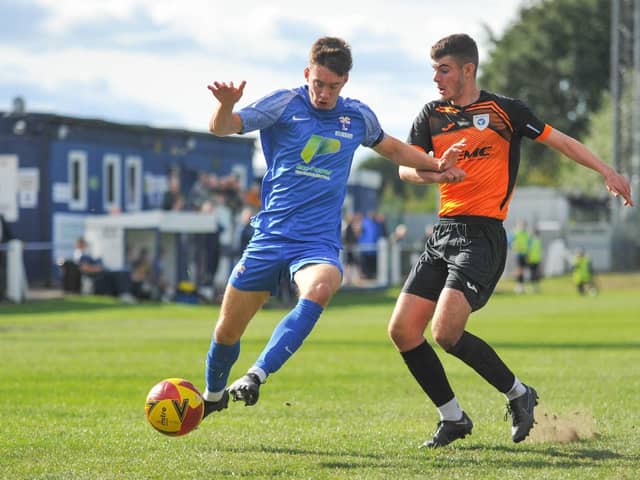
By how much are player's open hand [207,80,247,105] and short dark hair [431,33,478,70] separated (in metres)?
1.37

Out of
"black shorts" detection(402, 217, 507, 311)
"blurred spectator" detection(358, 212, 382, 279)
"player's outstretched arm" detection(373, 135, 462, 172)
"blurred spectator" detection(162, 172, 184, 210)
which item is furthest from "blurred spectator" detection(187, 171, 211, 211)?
"black shorts" detection(402, 217, 507, 311)

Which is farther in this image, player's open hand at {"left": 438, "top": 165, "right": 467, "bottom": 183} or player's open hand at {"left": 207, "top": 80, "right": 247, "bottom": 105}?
player's open hand at {"left": 438, "top": 165, "right": 467, "bottom": 183}

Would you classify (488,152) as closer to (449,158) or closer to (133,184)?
(449,158)

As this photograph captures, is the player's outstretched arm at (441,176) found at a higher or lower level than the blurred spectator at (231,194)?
higher

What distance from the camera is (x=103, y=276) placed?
28203 mm

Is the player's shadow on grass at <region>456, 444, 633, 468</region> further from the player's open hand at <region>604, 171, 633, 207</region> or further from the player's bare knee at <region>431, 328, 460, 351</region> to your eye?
the player's open hand at <region>604, 171, 633, 207</region>

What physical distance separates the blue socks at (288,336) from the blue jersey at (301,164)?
50cm

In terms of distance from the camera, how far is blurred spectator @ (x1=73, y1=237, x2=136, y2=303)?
92.0ft

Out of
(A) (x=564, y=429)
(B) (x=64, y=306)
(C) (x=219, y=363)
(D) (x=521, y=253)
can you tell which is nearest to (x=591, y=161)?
(A) (x=564, y=429)

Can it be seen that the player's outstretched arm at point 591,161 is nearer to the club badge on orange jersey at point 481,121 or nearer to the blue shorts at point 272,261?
the club badge on orange jersey at point 481,121

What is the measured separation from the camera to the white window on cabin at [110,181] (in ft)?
116

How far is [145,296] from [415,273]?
21.2 meters

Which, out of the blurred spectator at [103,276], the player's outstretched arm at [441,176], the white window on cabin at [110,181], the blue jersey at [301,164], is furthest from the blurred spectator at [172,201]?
the blue jersey at [301,164]

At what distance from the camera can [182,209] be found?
3039 cm
